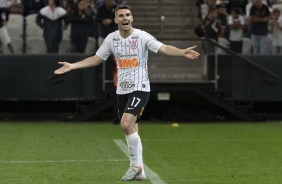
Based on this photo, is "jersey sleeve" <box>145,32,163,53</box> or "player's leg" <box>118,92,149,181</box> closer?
"player's leg" <box>118,92,149,181</box>

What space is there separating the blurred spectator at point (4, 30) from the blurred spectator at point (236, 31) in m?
5.76

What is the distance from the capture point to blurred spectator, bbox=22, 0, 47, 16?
82.7 ft

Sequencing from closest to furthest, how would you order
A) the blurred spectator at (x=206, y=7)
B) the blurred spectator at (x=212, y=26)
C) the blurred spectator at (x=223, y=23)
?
the blurred spectator at (x=212, y=26), the blurred spectator at (x=223, y=23), the blurred spectator at (x=206, y=7)

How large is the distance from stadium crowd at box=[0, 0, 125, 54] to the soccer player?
39.3ft

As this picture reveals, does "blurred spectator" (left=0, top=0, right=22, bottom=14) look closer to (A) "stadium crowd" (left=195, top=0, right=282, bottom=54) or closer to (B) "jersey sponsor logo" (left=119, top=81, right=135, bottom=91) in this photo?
(A) "stadium crowd" (left=195, top=0, right=282, bottom=54)

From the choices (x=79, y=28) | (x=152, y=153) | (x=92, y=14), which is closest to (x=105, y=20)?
(x=92, y=14)

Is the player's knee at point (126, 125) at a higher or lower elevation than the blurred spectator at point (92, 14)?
lower

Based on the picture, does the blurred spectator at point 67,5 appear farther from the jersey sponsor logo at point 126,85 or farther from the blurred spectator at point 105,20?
the jersey sponsor logo at point 126,85

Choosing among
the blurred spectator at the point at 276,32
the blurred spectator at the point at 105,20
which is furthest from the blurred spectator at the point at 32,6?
the blurred spectator at the point at 276,32

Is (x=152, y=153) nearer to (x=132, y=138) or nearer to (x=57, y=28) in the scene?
(x=132, y=138)

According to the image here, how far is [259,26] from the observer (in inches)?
981

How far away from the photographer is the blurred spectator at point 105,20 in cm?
2420

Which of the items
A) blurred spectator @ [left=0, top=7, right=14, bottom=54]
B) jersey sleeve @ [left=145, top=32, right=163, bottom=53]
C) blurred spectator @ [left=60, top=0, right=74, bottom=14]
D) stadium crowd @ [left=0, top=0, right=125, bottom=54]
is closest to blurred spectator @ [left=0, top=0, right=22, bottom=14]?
stadium crowd @ [left=0, top=0, right=125, bottom=54]

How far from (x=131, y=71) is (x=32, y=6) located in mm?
13672
